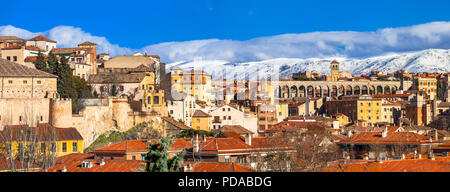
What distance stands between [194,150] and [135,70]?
39.7 meters

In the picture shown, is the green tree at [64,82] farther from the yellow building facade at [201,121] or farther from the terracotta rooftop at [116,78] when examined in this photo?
the yellow building facade at [201,121]

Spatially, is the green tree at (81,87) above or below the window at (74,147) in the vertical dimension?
above

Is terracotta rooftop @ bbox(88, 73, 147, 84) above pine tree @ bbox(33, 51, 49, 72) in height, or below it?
below

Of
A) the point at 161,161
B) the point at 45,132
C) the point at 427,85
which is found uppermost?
the point at 427,85

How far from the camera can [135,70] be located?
81.4 meters

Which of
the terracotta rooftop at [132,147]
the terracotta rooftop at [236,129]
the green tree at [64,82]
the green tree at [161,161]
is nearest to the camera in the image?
the green tree at [161,161]

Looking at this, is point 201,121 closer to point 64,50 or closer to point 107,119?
point 107,119

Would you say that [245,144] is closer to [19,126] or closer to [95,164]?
[95,164]

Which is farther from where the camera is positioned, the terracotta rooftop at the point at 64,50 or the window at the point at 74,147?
the terracotta rooftop at the point at 64,50

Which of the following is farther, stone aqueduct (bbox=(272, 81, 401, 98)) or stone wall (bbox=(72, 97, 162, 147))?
stone aqueduct (bbox=(272, 81, 401, 98))

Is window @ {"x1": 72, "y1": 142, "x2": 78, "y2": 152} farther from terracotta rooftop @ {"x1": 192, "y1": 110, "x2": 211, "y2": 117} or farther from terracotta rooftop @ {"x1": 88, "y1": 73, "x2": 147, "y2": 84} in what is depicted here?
terracotta rooftop @ {"x1": 88, "y1": 73, "x2": 147, "y2": 84}

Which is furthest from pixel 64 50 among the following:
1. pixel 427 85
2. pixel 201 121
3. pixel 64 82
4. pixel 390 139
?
pixel 427 85

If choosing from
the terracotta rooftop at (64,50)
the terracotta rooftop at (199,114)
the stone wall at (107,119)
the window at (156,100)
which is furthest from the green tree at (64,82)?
the terracotta rooftop at (64,50)

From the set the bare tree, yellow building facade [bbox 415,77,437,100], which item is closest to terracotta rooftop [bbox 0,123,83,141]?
the bare tree
